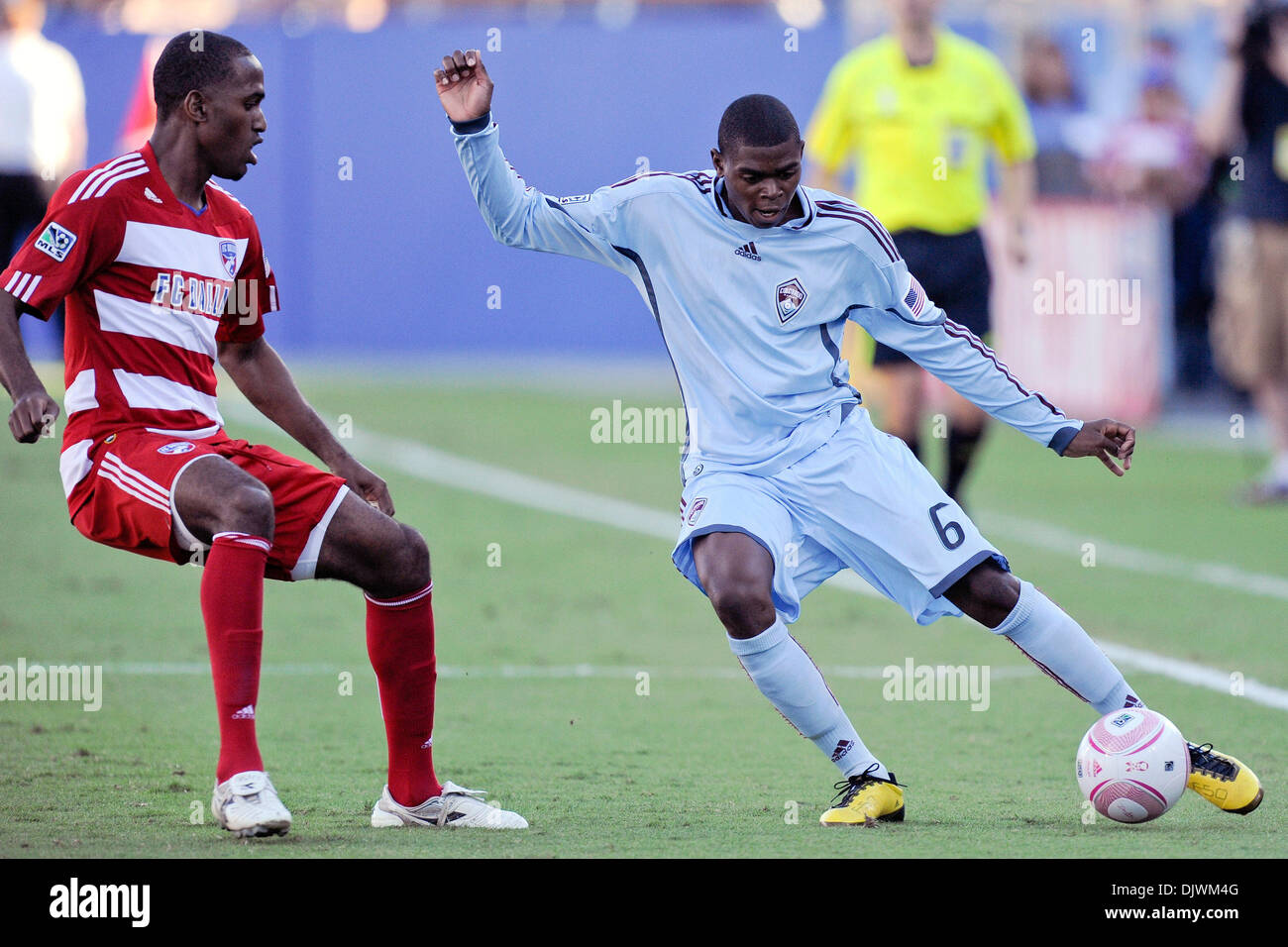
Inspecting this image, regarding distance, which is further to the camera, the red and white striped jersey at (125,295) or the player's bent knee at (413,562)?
the player's bent knee at (413,562)

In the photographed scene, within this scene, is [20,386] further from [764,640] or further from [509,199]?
[764,640]

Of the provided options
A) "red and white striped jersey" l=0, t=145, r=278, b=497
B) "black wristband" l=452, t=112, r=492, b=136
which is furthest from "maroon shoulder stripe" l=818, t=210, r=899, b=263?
"red and white striped jersey" l=0, t=145, r=278, b=497

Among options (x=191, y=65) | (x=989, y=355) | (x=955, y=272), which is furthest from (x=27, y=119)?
(x=989, y=355)

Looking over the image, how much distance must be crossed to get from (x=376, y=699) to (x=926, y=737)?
1.94 metres

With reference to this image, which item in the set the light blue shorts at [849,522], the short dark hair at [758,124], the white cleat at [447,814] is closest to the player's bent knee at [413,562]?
the white cleat at [447,814]

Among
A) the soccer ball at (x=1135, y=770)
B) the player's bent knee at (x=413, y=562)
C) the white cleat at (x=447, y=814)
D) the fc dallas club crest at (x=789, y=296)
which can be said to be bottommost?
the white cleat at (x=447, y=814)

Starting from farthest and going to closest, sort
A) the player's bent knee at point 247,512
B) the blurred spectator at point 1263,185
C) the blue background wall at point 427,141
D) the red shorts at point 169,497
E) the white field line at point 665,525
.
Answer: the blue background wall at point 427,141
the blurred spectator at point 1263,185
the white field line at point 665,525
the red shorts at point 169,497
the player's bent knee at point 247,512

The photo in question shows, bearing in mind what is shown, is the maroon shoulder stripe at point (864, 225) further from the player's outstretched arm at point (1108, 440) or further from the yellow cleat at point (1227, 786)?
the yellow cleat at point (1227, 786)

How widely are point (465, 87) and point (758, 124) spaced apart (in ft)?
2.61

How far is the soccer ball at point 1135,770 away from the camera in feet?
16.5

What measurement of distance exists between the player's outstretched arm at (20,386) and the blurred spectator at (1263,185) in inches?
357

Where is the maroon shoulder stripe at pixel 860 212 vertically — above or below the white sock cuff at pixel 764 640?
above

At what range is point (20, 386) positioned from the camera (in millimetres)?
4777
